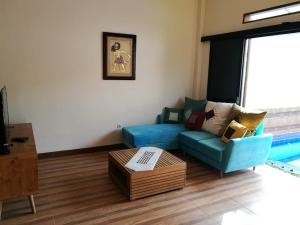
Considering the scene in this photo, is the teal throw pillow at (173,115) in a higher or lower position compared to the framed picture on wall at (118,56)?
lower

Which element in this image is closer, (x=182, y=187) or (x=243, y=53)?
(x=182, y=187)

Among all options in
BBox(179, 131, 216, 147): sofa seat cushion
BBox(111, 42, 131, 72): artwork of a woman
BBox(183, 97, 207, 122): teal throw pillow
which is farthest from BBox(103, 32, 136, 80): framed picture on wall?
BBox(179, 131, 216, 147): sofa seat cushion

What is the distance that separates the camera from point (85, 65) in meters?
3.73

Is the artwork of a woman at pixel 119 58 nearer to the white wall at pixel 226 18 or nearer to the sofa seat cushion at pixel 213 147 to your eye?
the white wall at pixel 226 18

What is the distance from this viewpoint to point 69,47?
357 cm

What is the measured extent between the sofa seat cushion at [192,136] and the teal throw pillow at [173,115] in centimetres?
55

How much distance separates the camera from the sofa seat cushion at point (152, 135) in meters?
3.67

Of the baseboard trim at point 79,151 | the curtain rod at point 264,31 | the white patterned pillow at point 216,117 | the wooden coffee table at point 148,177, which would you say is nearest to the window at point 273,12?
the curtain rod at point 264,31

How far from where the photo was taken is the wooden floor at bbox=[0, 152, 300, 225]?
2.27m

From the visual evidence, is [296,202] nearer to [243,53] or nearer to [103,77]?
[243,53]

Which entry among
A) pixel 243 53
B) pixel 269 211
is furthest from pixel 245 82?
pixel 269 211

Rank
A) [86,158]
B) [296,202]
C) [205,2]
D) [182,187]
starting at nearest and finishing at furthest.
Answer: [296,202] → [182,187] → [86,158] → [205,2]

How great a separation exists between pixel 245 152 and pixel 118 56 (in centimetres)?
244

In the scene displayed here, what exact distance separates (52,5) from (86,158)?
91.2 inches
